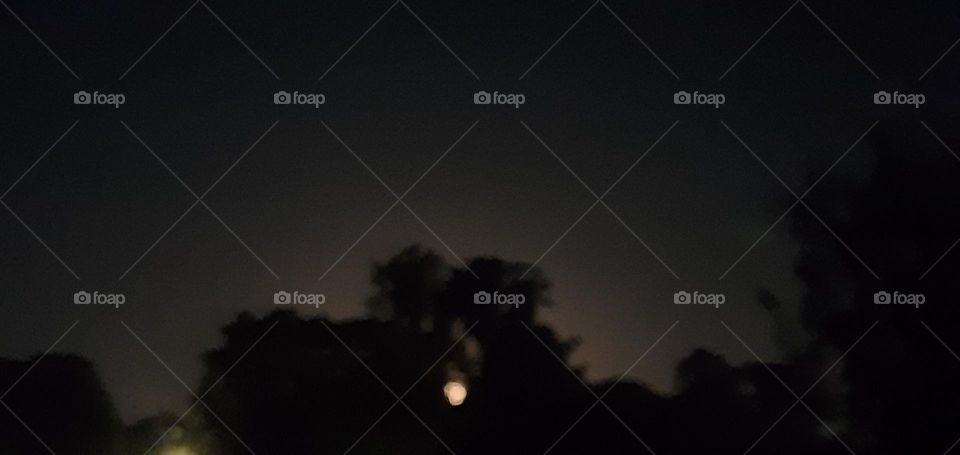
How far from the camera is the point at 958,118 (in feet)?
9.32

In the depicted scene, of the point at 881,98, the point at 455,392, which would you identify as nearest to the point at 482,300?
the point at 455,392

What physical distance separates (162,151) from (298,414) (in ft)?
2.97

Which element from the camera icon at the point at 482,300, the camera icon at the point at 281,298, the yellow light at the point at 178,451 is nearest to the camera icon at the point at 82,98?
the camera icon at the point at 281,298

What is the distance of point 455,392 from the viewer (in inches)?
110

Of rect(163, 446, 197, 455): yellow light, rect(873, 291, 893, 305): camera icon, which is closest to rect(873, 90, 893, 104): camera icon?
rect(873, 291, 893, 305): camera icon

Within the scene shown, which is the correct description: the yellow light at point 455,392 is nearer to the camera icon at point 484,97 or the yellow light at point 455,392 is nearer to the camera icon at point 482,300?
the camera icon at point 482,300

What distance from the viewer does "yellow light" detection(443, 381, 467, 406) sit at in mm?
2783

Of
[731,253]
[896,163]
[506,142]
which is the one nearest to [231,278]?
[506,142]

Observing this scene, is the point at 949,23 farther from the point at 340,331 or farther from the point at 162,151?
the point at 162,151

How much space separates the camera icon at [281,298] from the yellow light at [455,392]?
544 millimetres

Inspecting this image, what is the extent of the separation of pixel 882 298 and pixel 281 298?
1.81m

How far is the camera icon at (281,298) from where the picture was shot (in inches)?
111

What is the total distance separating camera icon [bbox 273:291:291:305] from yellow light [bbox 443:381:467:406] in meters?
0.54

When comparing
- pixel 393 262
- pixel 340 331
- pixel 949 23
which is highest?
pixel 949 23
